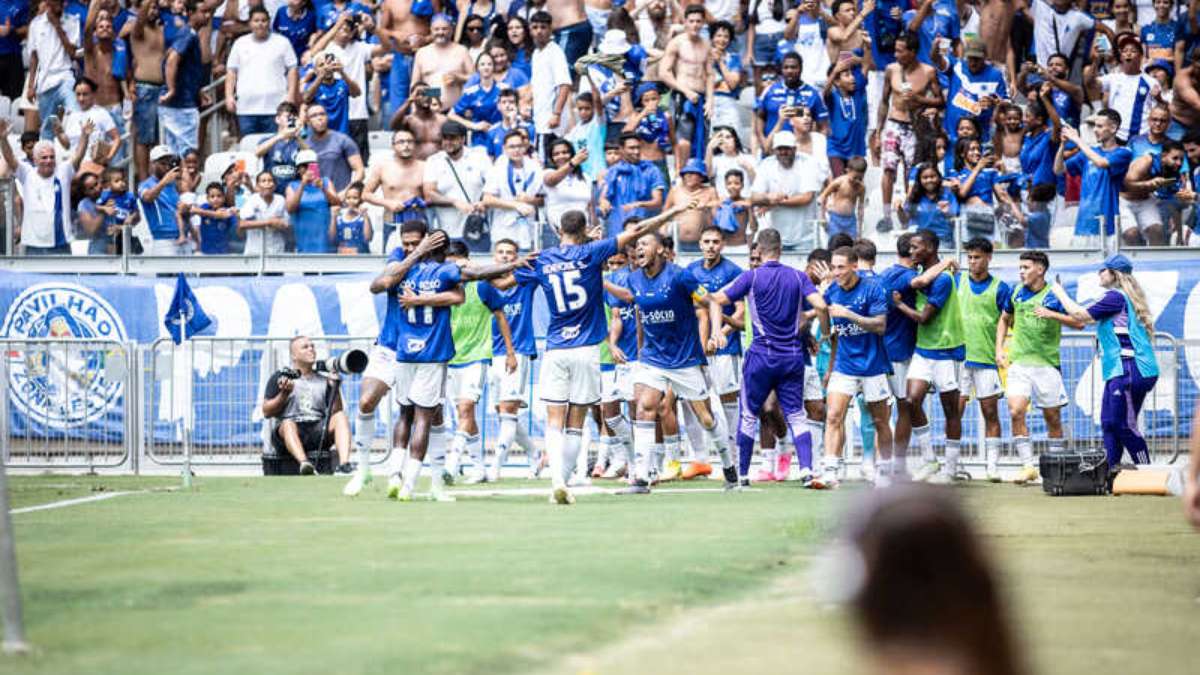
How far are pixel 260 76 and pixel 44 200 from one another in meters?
3.73

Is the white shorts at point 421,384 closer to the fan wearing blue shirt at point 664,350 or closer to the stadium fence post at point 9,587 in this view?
the fan wearing blue shirt at point 664,350

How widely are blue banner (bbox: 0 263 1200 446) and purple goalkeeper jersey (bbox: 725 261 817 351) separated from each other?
141 inches

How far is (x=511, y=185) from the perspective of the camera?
926 inches

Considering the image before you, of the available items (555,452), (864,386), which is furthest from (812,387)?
(555,452)

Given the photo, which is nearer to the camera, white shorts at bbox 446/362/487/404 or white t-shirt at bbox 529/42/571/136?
white shorts at bbox 446/362/487/404

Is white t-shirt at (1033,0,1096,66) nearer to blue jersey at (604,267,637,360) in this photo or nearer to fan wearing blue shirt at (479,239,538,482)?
blue jersey at (604,267,637,360)

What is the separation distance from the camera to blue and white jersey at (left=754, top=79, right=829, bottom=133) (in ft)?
79.8

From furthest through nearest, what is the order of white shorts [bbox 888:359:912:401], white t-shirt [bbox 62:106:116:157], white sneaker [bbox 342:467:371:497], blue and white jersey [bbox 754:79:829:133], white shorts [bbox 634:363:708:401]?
white t-shirt [bbox 62:106:116:157] → blue and white jersey [bbox 754:79:829:133] → white shorts [bbox 888:359:912:401] → white shorts [bbox 634:363:708:401] → white sneaker [bbox 342:467:371:497]

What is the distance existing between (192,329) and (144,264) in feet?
16.3

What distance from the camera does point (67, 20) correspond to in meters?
28.0

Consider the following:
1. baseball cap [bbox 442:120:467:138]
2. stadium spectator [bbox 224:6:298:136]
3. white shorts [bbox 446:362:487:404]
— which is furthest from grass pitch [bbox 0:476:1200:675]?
stadium spectator [bbox 224:6:298:136]

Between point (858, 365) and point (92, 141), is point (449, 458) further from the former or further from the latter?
point (92, 141)

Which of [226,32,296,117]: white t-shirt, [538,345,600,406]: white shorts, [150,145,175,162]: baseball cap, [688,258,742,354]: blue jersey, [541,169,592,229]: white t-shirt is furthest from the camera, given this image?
[226,32,296,117]: white t-shirt

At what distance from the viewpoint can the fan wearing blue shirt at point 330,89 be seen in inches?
1016
